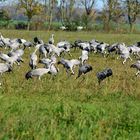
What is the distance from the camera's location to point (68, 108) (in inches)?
474

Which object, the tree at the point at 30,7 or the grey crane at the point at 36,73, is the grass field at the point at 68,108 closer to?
the grey crane at the point at 36,73

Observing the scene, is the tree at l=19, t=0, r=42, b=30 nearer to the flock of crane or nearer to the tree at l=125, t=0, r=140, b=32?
the tree at l=125, t=0, r=140, b=32

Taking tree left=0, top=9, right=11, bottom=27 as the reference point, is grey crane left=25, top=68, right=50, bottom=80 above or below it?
above

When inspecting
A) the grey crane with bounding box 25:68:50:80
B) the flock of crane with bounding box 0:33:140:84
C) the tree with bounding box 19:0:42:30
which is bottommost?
the tree with bounding box 19:0:42:30

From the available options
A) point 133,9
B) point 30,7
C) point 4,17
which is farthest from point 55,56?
point 133,9

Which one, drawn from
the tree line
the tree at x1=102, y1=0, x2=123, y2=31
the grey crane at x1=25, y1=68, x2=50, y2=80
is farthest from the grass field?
the tree at x1=102, y1=0, x2=123, y2=31

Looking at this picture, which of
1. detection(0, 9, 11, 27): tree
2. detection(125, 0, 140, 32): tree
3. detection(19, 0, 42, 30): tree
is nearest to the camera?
detection(0, 9, 11, 27): tree

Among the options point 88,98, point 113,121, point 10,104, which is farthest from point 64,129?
point 88,98

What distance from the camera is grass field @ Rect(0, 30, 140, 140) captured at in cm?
1004

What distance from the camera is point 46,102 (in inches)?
520

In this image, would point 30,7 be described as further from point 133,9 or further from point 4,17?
point 133,9

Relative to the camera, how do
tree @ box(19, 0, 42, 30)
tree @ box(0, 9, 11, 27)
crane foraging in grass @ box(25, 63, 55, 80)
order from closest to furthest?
crane foraging in grass @ box(25, 63, 55, 80)
tree @ box(0, 9, 11, 27)
tree @ box(19, 0, 42, 30)

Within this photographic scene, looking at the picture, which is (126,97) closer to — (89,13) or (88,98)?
(88,98)

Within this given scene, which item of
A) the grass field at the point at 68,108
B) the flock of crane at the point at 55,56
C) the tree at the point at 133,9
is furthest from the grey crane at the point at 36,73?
the tree at the point at 133,9
